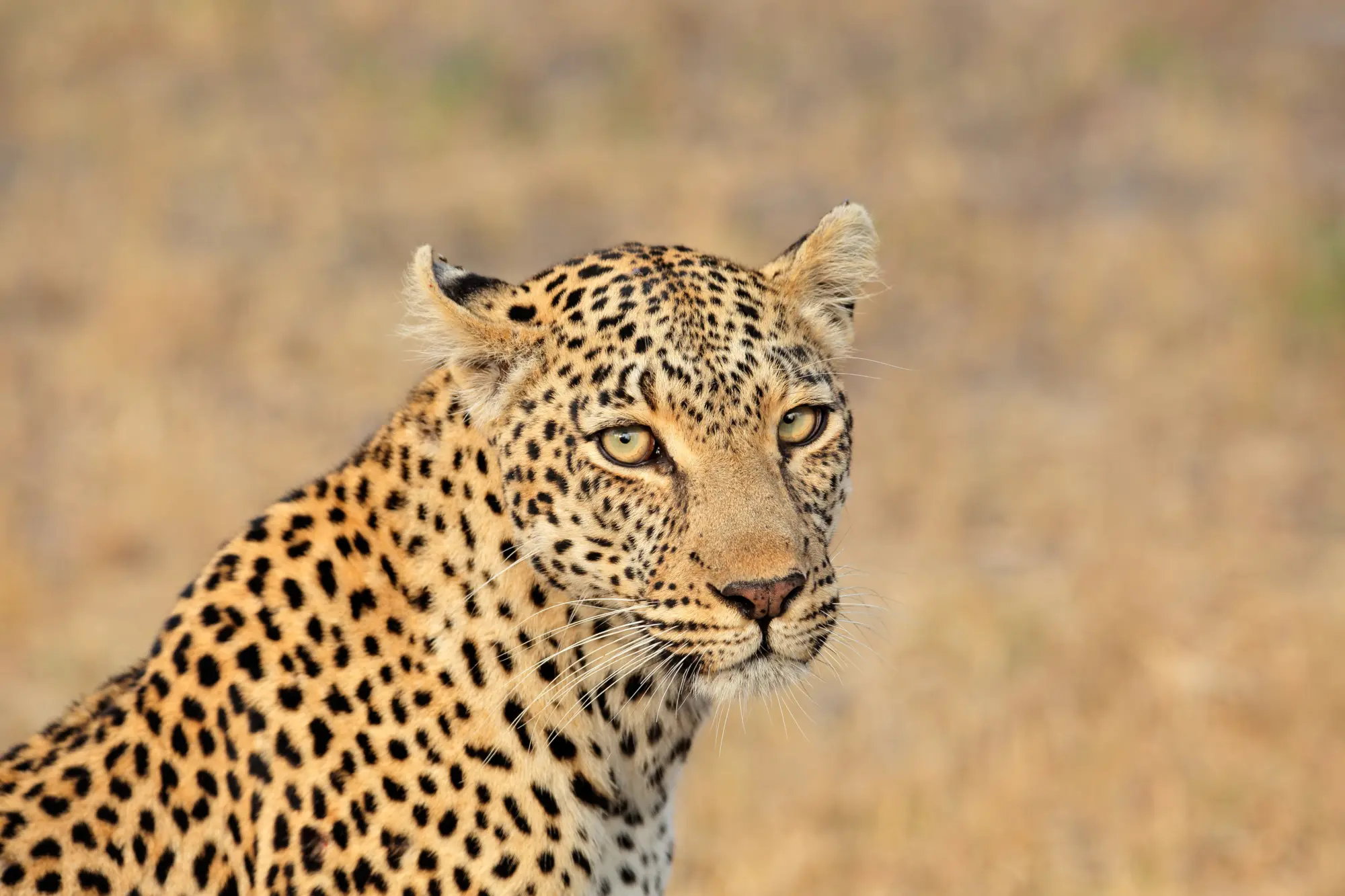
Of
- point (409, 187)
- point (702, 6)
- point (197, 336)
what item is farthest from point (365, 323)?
point (702, 6)

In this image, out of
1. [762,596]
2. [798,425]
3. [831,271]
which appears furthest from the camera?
[831,271]

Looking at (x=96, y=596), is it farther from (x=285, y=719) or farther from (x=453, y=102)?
(x=453, y=102)

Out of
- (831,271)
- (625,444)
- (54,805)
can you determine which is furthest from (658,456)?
(54,805)

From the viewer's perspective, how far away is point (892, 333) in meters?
16.4

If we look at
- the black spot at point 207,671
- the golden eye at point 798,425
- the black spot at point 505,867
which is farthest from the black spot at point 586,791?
the golden eye at point 798,425

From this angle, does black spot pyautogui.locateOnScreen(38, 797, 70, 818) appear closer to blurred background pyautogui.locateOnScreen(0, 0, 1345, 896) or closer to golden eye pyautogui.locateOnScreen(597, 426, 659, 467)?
golden eye pyautogui.locateOnScreen(597, 426, 659, 467)

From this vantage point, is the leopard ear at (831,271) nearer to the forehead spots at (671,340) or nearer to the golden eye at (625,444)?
the forehead spots at (671,340)

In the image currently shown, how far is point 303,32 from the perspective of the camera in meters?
21.8

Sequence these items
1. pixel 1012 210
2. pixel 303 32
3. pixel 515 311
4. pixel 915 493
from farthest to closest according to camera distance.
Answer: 1. pixel 303 32
2. pixel 1012 210
3. pixel 915 493
4. pixel 515 311

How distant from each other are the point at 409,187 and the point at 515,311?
1398 cm

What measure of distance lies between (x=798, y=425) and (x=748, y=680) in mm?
762

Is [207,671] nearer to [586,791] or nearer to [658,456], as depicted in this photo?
[586,791]

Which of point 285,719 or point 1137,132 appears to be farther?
point 1137,132

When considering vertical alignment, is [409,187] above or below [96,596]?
above
